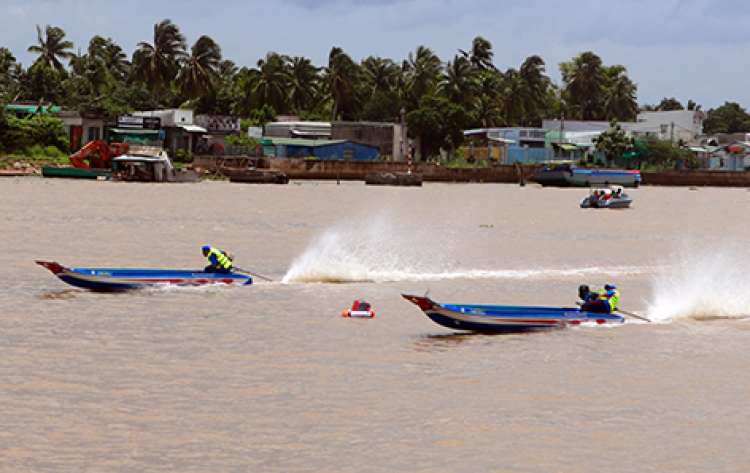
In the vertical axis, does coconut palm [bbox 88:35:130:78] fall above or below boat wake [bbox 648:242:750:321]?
above

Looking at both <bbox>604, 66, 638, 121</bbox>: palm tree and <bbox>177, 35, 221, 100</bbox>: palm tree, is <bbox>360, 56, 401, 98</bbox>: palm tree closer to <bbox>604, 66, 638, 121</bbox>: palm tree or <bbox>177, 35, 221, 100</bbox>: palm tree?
<bbox>177, 35, 221, 100</bbox>: palm tree

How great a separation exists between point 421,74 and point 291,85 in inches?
648

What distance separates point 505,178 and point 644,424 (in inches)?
3401

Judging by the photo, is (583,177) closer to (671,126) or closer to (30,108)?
(671,126)

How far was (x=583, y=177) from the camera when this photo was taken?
272 feet

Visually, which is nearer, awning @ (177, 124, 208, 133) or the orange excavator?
the orange excavator

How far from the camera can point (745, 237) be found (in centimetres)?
3272

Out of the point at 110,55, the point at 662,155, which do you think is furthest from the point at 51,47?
the point at 662,155

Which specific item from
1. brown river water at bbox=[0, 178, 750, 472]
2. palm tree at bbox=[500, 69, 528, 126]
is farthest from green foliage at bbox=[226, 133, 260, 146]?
brown river water at bbox=[0, 178, 750, 472]

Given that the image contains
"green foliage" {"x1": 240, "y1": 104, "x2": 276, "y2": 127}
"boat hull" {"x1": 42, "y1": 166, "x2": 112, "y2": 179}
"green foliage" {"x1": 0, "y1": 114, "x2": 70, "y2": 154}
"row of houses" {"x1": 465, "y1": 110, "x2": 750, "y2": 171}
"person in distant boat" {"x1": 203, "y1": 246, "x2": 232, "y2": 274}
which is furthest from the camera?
"row of houses" {"x1": 465, "y1": 110, "x2": 750, "y2": 171}

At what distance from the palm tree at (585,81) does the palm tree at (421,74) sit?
31471mm

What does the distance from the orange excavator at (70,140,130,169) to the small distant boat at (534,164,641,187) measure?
38590mm

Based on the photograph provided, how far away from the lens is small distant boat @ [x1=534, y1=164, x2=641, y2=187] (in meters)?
82.7

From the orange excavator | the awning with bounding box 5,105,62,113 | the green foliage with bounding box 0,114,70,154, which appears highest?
the awning with bounding box 5,105,62,113
